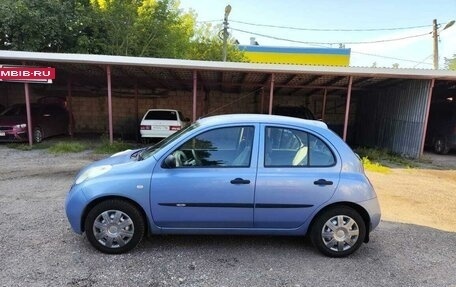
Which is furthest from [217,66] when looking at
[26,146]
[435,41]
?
[435,41]

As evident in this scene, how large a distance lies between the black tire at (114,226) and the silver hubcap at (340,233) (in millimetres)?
2116

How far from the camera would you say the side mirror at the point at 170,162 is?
12.3ft

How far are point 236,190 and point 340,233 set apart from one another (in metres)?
1.33

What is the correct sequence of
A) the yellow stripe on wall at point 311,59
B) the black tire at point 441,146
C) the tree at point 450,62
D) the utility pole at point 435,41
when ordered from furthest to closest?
the tree at point 450,62, the yellow stripe on wall at point 311,59, the utility pole at point 435,41, the black tire at point 441,146

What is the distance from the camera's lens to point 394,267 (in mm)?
3824

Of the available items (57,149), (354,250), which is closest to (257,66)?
(57,149)

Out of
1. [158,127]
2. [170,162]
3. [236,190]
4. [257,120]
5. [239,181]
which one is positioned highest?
[257,120]

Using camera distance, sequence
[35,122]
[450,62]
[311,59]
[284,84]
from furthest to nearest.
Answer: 1. [450,62]
2. [311,59]
3. [284,84]
4. [35,122]

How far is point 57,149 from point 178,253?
8.67 metres

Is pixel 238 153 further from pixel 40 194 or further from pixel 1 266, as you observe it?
pixel 40 194

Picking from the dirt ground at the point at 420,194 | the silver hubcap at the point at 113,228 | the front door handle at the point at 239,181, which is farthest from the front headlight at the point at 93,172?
the dirt ground at the point at 420,194

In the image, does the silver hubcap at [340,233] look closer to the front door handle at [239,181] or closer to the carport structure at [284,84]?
the front door handle at [239,181]

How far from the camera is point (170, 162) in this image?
12.3 ft

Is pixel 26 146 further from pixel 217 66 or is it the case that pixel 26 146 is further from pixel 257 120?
pixel 257 120
